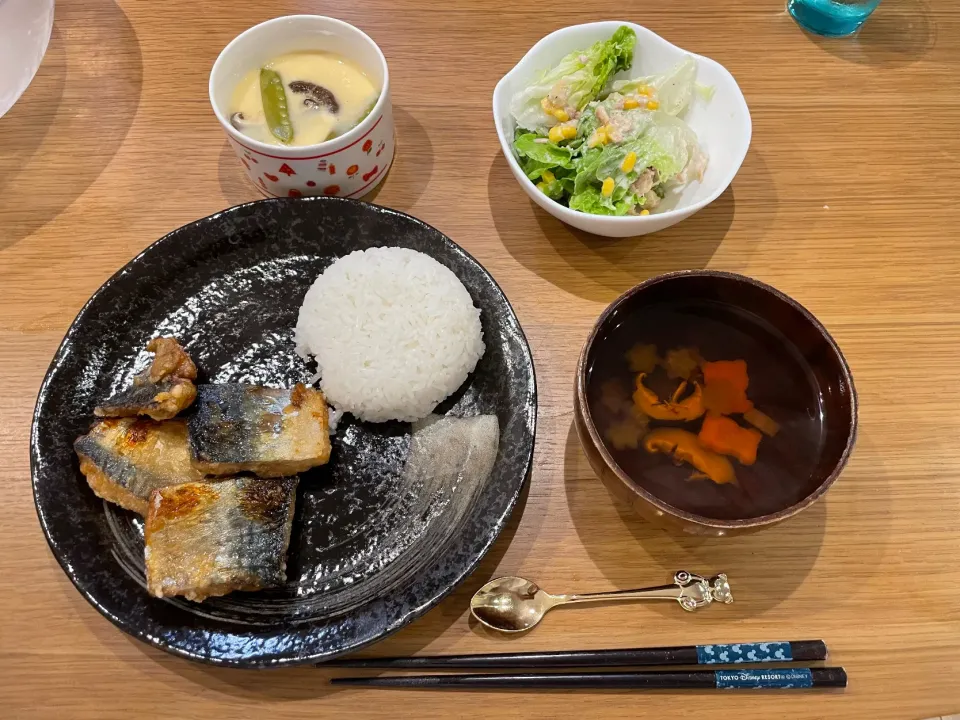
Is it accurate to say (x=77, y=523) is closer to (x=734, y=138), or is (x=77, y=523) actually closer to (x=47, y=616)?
(x=47, y=616)

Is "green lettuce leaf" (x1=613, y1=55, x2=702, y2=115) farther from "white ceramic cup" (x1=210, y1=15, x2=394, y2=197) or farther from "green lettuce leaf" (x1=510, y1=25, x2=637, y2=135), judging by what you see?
"white ceramic cup" (x1=210, y1=15, x2=394, y2=197)

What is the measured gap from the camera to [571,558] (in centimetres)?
166

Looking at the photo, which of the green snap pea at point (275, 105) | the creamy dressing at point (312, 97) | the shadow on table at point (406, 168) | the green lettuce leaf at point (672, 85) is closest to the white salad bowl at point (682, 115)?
the green lettuce leaf at point (672, 85)

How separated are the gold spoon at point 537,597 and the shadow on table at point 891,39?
75.9 inches

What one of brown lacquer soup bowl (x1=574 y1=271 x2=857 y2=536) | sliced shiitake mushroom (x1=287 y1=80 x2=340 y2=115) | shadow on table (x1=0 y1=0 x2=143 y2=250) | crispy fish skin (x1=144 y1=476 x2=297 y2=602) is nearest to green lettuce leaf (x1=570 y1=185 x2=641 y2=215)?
brown lacquer soup bowl (x1=574 y1=271 x2=857 y2=536)

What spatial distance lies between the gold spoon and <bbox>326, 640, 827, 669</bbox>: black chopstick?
7 cm

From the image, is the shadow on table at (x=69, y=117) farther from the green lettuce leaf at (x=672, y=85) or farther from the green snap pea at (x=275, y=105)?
the green lettuce leaf at (x=672, y=85)

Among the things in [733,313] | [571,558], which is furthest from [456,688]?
[733,313]

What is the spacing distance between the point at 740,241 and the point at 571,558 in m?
1.11

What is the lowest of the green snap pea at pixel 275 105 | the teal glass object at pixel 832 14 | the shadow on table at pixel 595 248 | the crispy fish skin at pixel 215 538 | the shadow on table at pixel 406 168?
the crispy fish skin at pixel 215 538

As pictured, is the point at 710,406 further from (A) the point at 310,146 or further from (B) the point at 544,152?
(A) the point at 310,146

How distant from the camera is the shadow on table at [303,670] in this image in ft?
4.98

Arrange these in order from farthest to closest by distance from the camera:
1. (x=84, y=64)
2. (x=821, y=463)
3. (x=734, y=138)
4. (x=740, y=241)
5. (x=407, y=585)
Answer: (x=84, y=64) < (x=740, y=241) < (x=734, y=138) < (x=407, y=585) < (x=821, y=463)

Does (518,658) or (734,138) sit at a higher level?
(734,138)
